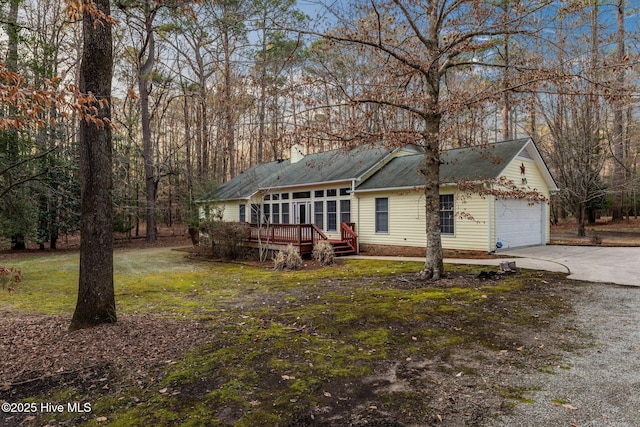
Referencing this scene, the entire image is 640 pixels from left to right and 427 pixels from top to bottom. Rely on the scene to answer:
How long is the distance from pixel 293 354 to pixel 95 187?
3529mm

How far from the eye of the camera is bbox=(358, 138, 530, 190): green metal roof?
42.2 ft

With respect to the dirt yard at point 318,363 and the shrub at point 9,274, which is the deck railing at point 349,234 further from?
the shrub at point 9,274

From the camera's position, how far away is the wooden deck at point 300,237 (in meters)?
14.4

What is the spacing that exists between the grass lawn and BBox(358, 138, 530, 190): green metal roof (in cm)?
529

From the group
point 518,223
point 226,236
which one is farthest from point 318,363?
point 518,223

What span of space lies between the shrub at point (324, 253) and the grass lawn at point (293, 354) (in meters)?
4.44

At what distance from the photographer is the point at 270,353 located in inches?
178

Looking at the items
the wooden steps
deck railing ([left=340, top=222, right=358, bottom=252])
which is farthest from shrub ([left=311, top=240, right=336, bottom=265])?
deck railing ([left=340, top=222, right=358, bottom=252])

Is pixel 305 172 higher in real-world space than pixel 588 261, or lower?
higher

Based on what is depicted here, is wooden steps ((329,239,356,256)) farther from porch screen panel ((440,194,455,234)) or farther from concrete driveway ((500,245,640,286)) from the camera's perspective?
concrete driveway ((500,245,640,286))

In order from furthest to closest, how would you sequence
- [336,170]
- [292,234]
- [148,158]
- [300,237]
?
[148,158]
[336,170]
[292,234]
[300,237]

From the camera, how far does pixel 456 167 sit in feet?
46.5

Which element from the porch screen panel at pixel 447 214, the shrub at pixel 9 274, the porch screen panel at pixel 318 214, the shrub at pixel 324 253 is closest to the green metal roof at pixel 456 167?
the porch screen panel at pixel 447 214

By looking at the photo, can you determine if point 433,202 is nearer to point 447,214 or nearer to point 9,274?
point 447,214
